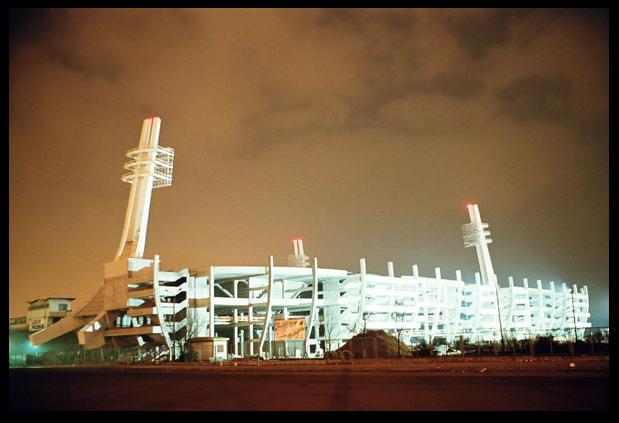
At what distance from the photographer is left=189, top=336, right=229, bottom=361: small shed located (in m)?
54.7

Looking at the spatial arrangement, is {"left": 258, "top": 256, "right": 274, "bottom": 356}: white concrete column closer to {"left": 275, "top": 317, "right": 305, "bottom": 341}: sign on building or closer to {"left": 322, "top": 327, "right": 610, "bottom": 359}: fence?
{"left": 275, "top": 317, "right": 305, "bottom": 341}: sign on building

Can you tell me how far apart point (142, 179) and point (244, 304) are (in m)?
25.7

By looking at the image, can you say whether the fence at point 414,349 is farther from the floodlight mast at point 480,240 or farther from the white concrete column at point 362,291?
the floodlight mast at point 480,240

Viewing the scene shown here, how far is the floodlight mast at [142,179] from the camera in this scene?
78.9m

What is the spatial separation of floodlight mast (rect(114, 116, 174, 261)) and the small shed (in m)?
25.8

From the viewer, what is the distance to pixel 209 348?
181 feet

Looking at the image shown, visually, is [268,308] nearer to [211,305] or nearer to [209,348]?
[211,305]

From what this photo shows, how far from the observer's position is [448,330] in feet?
311

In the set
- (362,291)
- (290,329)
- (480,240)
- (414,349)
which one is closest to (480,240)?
(480,240)

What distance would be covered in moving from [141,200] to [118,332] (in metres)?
19.8

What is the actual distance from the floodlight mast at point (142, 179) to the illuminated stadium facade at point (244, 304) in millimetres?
162

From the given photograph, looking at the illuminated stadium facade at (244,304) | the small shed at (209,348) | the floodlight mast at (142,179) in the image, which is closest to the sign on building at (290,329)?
the illuminated stadium facade at (244,304)

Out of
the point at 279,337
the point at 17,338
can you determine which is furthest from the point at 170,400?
the point at 17,338
